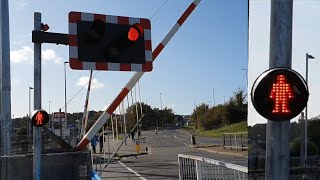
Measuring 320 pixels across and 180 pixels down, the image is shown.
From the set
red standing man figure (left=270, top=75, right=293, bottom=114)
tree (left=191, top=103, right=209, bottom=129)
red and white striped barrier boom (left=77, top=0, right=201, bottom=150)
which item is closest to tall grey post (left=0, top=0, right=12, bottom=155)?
red and white striped barrier boom (left=77, top=0, right=201, bottom=150)

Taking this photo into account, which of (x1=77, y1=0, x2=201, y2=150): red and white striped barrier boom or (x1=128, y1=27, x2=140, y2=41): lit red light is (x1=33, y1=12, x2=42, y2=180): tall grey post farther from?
(x1=128, y1=27, x2=140, y2=41): lit red light

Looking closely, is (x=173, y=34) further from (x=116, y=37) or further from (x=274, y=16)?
(x=274, y=16)

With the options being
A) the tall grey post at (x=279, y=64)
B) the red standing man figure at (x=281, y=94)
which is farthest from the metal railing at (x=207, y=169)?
the red standing man figure at (x=281, y=94)

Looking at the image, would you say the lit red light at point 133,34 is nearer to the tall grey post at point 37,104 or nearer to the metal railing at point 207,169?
the tall grey post at point 37,104

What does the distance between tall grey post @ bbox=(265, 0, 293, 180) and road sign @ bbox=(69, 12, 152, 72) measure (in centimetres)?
281

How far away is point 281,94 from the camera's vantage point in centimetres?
331

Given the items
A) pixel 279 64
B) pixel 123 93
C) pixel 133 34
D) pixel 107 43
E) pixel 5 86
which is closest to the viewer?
pixel 279 64

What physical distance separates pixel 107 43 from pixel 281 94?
10.1 feet

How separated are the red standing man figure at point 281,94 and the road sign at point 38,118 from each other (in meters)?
4.41

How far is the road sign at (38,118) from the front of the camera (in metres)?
6.96

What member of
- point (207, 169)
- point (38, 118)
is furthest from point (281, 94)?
point (207, 169)

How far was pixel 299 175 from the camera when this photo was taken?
6062 mm

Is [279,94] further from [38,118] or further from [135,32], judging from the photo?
[38,118]

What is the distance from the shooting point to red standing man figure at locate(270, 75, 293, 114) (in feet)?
10.8
